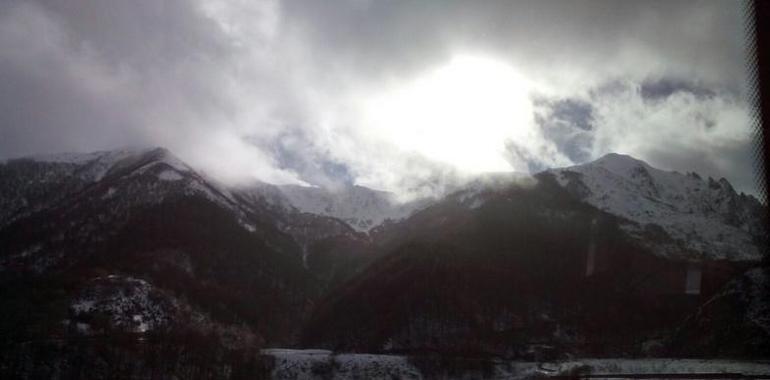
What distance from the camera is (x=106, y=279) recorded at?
451ft

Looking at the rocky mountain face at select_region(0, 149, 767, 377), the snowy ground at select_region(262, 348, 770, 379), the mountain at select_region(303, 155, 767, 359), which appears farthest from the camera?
the mountain at select_region(303, 155, 767, 359)

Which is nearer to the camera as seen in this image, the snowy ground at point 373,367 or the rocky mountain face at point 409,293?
the snowy ground at point 373,367

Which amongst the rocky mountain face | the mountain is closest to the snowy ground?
the rocky mountain face

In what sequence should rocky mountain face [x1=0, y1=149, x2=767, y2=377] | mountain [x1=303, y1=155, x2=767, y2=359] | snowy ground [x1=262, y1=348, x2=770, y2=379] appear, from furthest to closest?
mountain [x1=303, y1=155, x2=767, y2=359], rocky mountain face [x1=0, y1=149, x2=767, y2=377], snowy ground [x1=262, y1=348, x2=770, y2=379]

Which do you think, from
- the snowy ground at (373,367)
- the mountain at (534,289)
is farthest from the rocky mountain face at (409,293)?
the snowy ground at (373,367)

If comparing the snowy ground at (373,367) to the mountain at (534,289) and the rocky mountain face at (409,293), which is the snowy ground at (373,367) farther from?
the mountain at (534,289)

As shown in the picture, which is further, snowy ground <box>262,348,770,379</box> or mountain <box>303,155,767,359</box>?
mountain <box>303,155,767,359</box>

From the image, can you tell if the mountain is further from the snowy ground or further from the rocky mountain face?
the snowy ground

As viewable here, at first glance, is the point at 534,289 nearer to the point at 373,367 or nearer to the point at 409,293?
the point at 409,293

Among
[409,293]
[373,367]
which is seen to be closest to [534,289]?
[409,293]

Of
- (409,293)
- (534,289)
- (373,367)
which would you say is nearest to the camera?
(373,367)

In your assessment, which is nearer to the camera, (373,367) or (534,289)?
(373,367)

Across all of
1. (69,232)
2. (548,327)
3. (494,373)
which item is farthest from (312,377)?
Answer: (69,232)

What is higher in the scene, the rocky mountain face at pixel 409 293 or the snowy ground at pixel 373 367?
the rocky mountain face at pixel 409 293
